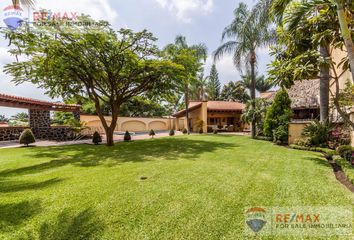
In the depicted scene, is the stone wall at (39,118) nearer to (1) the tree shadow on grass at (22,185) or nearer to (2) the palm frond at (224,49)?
(1) the tree shadow on grass at (22,185)

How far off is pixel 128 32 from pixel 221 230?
11.2m

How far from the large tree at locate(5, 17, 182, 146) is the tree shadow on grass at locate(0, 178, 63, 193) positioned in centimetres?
680

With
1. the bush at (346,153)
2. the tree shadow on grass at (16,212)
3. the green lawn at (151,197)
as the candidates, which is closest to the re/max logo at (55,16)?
the green lawn at (151,197)

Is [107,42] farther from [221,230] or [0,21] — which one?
[221,230]

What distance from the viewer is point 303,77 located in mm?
7227

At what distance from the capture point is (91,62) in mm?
11984

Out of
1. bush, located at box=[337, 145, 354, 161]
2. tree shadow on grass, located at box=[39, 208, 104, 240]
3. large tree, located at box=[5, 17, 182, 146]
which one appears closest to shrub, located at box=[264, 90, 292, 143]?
bush, located at box=[337, 145, 354, 161]

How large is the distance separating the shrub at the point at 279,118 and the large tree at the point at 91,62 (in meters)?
8.84

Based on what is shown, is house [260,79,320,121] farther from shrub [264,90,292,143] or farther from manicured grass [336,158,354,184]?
manicured grass [336,158,354,184]

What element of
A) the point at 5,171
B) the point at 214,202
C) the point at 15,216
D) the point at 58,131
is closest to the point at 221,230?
the point at 214,202

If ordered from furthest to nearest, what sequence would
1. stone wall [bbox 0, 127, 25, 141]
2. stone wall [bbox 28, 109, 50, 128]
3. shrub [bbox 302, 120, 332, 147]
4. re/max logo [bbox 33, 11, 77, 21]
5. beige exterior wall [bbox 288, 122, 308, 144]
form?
stone wall [bbox 28, 109, 50, 128], stone wall [bbox 0, 127, 25, 141], beige exterior wall [bbox 288, 122, 308, 144], shrub [bbox 302, 120, 332, 147], re/max logo [bbox 33, 11, 77, 21]

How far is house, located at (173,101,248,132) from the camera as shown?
26730mm

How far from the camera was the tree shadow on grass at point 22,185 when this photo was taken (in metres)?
5.21

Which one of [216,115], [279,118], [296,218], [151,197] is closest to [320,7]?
[296,218]
